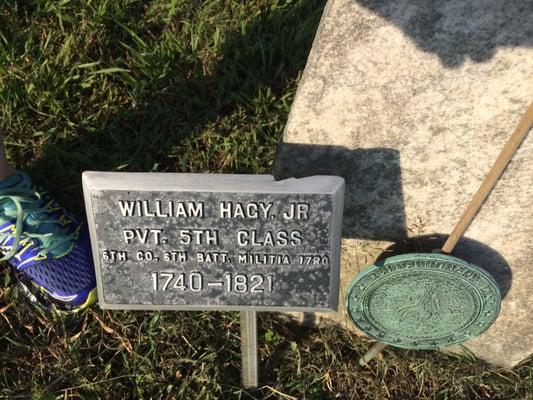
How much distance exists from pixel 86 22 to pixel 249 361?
128cm

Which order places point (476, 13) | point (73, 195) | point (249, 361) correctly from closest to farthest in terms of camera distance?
point (476, 13) → point (249, 361) → point (73, 195)

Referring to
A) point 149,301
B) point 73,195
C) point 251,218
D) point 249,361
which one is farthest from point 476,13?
point 73,195

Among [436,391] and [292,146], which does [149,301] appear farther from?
[436,391]

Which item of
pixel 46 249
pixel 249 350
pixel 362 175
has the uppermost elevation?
pixel 362 175

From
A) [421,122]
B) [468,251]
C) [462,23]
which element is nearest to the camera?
[462,23]

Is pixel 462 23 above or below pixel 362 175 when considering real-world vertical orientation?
above

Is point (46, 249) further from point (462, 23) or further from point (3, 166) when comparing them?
point (462, 23)

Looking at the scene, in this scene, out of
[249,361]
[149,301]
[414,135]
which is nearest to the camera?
[414,135]

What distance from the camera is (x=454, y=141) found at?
1.43 m

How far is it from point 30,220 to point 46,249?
102 millimetres

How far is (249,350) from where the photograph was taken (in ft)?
5.75

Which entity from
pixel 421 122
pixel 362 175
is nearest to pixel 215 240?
pixel 362 175

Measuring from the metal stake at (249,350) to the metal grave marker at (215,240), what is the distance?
83 millimetres

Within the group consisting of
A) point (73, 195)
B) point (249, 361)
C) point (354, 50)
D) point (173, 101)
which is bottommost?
point (249, 361)
